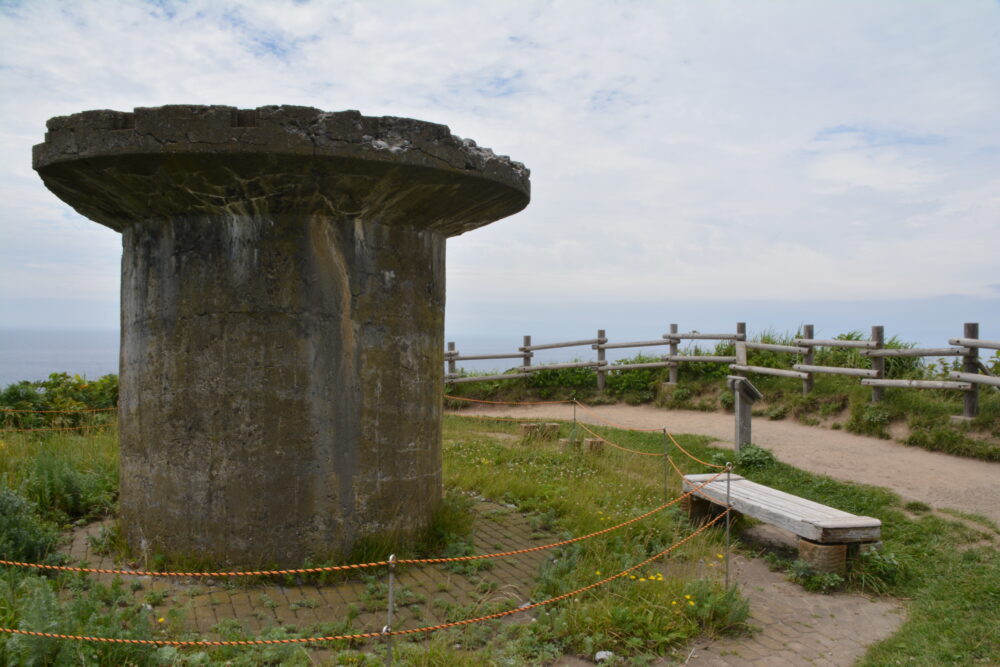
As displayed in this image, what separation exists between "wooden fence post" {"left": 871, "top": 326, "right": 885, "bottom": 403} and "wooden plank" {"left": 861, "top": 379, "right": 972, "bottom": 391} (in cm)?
12

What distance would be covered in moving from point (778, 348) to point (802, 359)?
0.45m

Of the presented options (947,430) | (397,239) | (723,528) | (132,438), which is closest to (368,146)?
(397,239)

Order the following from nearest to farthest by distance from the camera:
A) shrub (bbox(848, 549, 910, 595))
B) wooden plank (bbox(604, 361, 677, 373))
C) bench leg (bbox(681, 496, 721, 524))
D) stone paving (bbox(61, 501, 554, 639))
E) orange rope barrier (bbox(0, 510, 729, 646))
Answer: orange rope barrier (bbox(0, 510, 729, 646))
stone paving (bbox(61, 501, 554, 639))
shrub (bbox(848, 549, 910, 595))
bench leg (bbox(681, 496, 721, 524))
wooden plank (bbox(604, 361, 677, 373))

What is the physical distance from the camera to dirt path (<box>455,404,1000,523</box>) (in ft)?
24.3

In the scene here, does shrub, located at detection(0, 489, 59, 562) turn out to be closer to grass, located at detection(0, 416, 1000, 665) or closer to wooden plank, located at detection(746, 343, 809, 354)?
grass, located at detection(0, 416, 1000, 665)

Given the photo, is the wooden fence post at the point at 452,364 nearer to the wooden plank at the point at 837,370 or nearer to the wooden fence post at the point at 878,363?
the wooden plank at the point at 837,370

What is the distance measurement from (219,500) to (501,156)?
9.29 feet

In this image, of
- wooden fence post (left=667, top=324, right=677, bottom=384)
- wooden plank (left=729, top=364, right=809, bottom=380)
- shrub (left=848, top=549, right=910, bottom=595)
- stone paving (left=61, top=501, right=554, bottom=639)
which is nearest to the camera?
stone paving (left=61, top=501, right=554, bottom=639)

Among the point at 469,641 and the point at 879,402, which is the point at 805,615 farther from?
the point at 879,402

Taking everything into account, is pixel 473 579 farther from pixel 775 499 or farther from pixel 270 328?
pixel 775 499

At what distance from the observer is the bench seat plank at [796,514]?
5230 millimetres

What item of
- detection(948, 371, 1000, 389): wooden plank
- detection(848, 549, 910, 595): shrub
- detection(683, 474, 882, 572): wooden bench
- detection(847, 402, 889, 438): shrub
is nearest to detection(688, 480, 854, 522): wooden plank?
detection(683, 474, 882, 572): wooden bench

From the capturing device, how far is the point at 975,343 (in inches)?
398

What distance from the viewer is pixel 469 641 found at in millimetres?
3762
